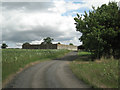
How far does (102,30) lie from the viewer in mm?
23828

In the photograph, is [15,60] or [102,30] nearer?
[15,60]

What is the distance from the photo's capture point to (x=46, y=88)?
8.34m

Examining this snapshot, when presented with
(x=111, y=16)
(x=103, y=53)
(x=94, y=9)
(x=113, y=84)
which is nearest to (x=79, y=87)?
(x=113, y=84)

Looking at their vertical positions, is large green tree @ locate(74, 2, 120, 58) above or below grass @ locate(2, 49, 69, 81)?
above

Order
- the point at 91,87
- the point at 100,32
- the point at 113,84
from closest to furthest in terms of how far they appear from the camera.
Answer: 1. the point at 91,87
2. the point at 113,84
3. the point at 100,32

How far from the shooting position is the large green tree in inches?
923

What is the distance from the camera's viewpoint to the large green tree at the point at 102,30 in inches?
923

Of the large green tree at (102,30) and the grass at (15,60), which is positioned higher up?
the large green tree at (102,30)

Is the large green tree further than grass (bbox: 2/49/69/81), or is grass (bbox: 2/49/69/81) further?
the large green tree

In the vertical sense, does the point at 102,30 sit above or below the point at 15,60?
above

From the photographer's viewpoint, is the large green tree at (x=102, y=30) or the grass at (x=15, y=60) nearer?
the grass at (x=15, y=60)

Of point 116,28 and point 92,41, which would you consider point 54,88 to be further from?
point 116,28

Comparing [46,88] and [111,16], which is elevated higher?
[111,16]

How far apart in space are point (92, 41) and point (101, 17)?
18.7 feet
